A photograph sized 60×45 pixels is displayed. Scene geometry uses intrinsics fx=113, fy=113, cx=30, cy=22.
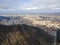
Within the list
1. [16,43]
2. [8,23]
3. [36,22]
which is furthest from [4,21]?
[36,22]

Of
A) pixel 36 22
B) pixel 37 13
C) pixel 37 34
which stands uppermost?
pixel 37 13

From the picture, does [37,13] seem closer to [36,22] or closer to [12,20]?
[36,22]

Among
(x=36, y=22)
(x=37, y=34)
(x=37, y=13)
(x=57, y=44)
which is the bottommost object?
(x=57, y=44)

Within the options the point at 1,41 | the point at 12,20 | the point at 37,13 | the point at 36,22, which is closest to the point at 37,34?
the point at 36,22

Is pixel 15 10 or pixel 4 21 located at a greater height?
pixel 15 10

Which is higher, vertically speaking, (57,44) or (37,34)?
(37,34)

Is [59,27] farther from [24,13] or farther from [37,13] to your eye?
[24,13]
